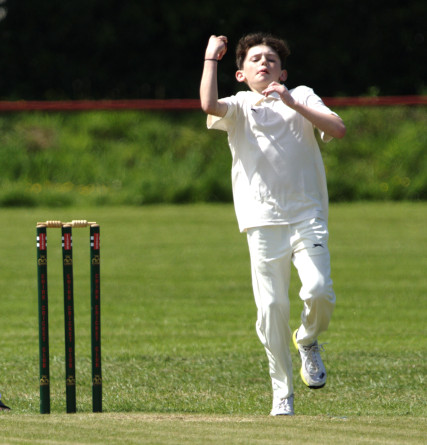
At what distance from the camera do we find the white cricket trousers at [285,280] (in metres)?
5.24

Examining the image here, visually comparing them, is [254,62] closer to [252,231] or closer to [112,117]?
[252,231]

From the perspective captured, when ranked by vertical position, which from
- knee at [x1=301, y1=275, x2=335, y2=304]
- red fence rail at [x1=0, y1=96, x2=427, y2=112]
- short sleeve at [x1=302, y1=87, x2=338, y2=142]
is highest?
red fence rail at [x1=0, y1=96, x2=427, y2=112]

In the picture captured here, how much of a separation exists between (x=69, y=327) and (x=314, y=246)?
1348mm

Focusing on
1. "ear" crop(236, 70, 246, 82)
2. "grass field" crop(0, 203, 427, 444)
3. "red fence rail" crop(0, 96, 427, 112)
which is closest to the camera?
"grass field" crop(0, 203, 427, 444)

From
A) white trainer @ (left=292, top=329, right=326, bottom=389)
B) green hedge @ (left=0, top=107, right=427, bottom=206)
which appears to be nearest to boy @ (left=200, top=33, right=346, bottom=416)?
white trainer @ (left=292, top=329, right=326, bottom=389)

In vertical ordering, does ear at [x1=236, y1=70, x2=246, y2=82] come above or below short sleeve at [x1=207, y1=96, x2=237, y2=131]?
above

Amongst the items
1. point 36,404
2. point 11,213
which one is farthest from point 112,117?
A: point 36,404

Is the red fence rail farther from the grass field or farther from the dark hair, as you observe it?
the dark hair

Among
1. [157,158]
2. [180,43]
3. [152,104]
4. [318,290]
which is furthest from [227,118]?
[180,43]

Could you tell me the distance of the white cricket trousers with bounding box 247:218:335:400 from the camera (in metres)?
5.24

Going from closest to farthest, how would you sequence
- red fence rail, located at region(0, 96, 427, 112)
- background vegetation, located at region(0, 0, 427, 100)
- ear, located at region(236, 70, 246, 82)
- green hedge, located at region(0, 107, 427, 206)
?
ear, located at region(236, 70, 246, 82) < green hedge, located at region(0, 107, 427, 206) < red fence rail, located at region(0, 96, 427, 112) < background vegetation, located at region(0, 0, 427, 100)

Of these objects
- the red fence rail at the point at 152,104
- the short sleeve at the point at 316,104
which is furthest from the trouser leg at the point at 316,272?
the red fence rail at the point at 152,104

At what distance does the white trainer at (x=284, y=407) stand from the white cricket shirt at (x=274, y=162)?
938 millimetres

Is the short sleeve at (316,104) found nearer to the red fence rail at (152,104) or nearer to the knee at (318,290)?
the knee at (318,290)
